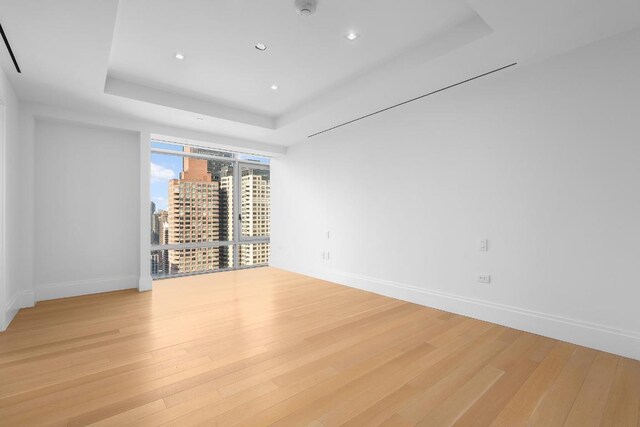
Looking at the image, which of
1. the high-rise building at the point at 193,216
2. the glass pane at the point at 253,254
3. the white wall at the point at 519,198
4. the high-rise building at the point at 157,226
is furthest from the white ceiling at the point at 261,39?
the glass pane at the point at 253,254

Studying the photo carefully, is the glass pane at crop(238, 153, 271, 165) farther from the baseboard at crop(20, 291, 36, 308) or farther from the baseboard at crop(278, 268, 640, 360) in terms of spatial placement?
the baseboard at crop(20, 291, 36, 308)

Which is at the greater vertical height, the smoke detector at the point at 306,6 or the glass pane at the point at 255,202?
the smoke detector at the point at 306,6

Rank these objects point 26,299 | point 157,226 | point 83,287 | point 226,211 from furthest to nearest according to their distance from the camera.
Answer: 1. point 226,211
2. point 157,226
3. point 83,287
4. point 26,299

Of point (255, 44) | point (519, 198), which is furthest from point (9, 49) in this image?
point (519, 198)

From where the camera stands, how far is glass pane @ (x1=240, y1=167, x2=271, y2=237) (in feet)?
22.4

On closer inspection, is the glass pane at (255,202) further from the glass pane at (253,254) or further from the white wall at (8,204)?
the white wall at (8,204)

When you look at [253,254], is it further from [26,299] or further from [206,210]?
[26,299]

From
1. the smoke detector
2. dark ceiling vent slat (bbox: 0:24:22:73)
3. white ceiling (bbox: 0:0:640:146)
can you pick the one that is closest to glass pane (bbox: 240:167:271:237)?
white ceiling (bbox: 0:0:640:146)

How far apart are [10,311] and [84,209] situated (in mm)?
1595

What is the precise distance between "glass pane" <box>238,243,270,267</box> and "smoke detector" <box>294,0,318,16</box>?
5114 mm

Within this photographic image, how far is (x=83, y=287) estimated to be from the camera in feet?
14.4

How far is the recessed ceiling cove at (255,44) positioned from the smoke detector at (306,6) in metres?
0.08

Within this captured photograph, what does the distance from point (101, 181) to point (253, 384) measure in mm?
4148

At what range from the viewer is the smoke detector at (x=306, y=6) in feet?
7.76
